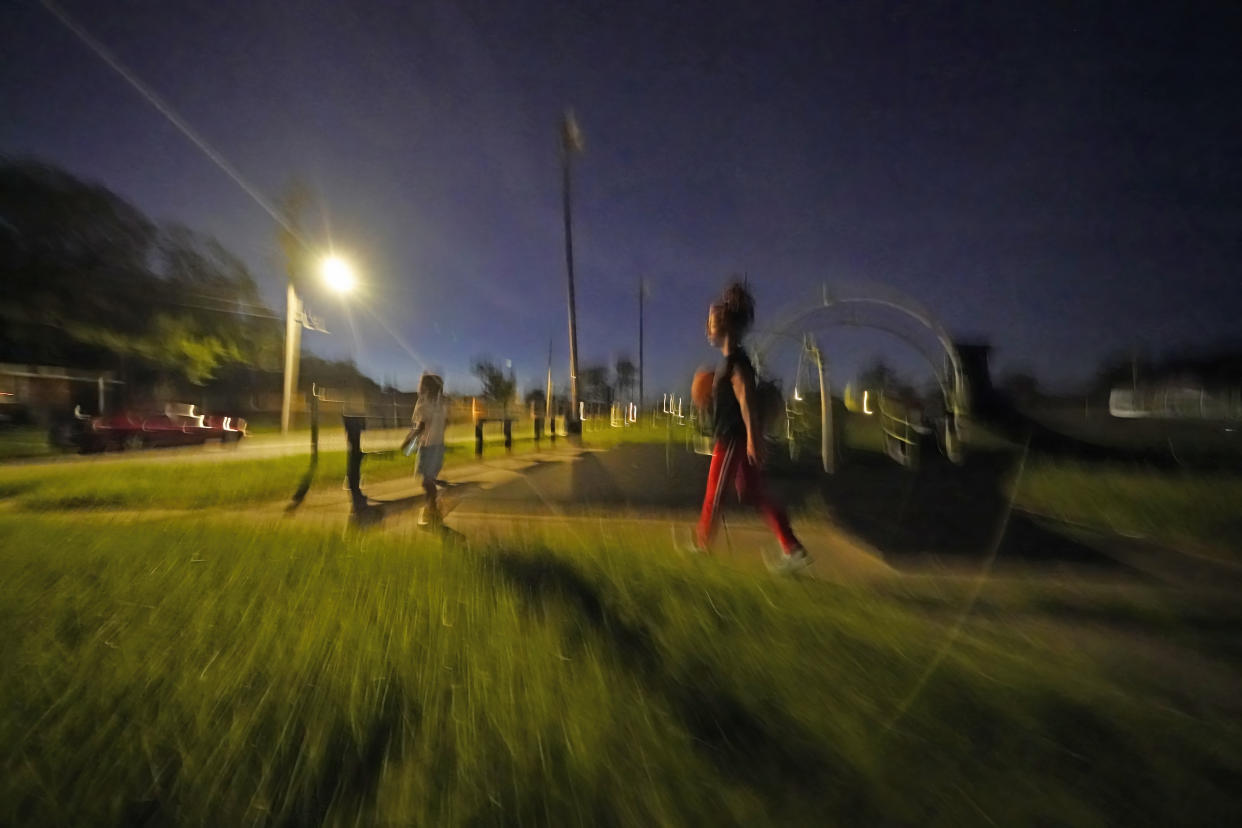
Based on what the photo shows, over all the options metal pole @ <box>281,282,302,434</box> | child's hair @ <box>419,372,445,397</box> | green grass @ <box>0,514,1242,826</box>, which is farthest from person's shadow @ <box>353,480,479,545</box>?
metal pole @ <box>281,282,302,434</box>

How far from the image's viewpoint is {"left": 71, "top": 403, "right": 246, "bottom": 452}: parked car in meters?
11.8

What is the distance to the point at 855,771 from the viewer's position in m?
1.57

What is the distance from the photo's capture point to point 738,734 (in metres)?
1.73

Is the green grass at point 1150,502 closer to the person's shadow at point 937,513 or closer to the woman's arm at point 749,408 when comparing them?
the person's shadow at point 937,513

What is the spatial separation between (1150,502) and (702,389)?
4.93 m

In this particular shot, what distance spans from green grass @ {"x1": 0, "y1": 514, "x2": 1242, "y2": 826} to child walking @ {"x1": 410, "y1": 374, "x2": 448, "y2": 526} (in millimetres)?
1788

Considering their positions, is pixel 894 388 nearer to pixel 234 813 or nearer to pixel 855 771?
pixel 855 771

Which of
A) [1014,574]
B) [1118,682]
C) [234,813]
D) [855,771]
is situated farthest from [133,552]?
[1014,574]

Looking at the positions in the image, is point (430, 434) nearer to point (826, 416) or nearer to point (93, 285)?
point (826, 416)

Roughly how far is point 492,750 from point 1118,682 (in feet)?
7.77

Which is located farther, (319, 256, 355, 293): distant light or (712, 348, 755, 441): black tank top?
(319, 256, 355, 293): distant light

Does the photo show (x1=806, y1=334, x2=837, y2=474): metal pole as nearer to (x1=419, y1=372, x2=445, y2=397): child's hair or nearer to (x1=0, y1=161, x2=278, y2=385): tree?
(x1=419, y1=372, x2=445, y2=397): child's hair

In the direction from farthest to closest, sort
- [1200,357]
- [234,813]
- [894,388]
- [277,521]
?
[894,388] < [1200,357] < [277,521] < [234,813]

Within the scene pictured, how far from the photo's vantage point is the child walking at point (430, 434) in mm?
5035
